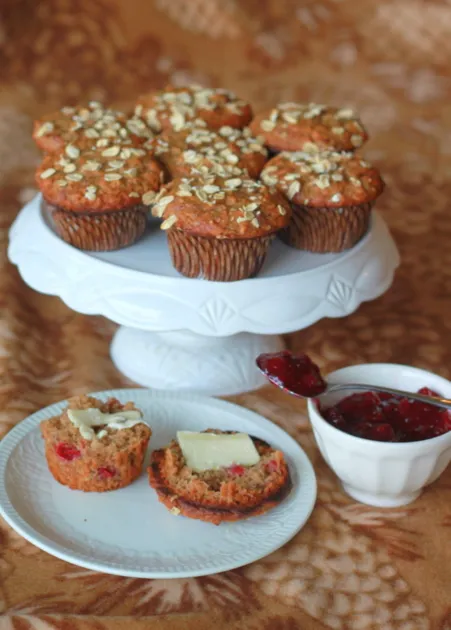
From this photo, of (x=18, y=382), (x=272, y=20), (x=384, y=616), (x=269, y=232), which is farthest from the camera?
(x=272, y=20)

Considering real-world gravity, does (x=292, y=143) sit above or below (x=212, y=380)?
above

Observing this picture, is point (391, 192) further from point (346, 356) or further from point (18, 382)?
point (18, 382)

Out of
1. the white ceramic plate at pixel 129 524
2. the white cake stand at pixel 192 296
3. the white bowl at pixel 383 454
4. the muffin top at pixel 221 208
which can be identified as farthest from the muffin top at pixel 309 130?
the white ceramic plate at pixel 129 524

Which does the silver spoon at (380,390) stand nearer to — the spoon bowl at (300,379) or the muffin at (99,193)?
the spoon bowl at (300,379)

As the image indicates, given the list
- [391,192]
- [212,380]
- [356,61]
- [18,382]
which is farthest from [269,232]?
[356,61]

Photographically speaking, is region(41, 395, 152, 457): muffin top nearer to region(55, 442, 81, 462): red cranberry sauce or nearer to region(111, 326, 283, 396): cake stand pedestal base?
region(55, 442, 81, 462): red cranberry sauce

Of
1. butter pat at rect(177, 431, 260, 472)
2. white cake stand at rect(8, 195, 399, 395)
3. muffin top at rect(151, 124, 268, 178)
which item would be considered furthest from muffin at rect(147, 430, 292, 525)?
muffin top at rect(151, 124, 268, 178)

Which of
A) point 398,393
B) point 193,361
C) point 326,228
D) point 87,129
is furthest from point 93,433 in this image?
point 87,129
